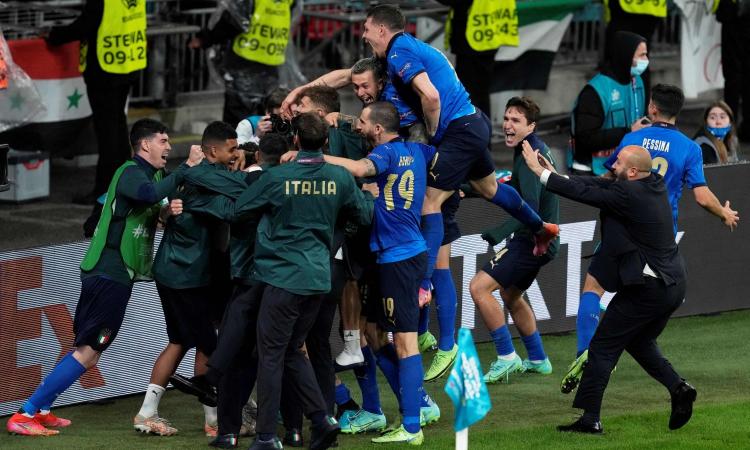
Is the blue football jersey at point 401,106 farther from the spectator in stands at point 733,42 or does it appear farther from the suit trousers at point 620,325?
the spectator in stands at point 733,42

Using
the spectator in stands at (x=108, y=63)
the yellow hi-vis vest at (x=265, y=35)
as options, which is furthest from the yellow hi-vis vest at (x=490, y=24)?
the spectator in stands at (x=108, y=63)

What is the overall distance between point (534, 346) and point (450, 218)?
1294 mm

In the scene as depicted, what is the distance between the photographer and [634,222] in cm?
971

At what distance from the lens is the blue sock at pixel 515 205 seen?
412 inches

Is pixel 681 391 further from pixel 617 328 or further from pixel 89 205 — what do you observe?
pixel 89 205

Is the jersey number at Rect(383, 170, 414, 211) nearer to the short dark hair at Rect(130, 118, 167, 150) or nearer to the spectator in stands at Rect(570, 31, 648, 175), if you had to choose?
the short dark hair at Rect(130, 118, 167, 150)

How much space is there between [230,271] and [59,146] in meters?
→ 5.93

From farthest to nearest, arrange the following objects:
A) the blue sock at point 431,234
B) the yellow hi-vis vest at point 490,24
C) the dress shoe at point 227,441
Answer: the yellow hi-vis vest at point 490,24 → the blue sock at point 431,234 → the dress shoe at point 227,441

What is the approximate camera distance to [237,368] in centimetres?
924

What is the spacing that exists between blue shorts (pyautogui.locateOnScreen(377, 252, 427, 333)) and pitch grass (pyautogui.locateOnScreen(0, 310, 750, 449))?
729 mm

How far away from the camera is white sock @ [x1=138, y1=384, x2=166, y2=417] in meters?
9.76

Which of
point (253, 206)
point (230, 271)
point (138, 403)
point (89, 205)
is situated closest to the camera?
point (253, 206)

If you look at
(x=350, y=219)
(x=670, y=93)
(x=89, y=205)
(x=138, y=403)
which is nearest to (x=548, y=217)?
(x=670, y=93)

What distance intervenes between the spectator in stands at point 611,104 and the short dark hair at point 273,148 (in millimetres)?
4557
